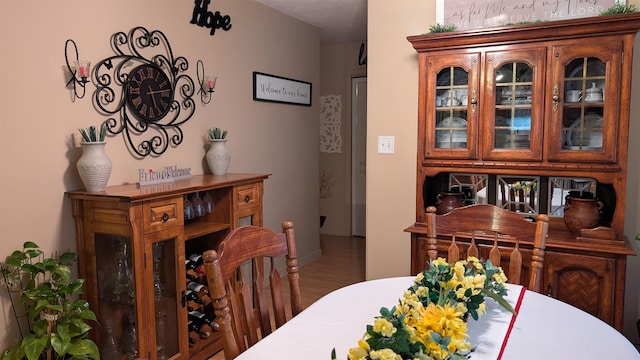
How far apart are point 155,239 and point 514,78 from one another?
203cm

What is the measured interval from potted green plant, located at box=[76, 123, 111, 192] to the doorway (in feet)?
12.3

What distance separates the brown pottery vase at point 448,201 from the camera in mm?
2816

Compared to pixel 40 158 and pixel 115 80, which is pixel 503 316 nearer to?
pixel 40 158

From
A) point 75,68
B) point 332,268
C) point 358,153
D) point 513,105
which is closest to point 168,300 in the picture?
point 75,68

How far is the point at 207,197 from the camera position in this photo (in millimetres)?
2951

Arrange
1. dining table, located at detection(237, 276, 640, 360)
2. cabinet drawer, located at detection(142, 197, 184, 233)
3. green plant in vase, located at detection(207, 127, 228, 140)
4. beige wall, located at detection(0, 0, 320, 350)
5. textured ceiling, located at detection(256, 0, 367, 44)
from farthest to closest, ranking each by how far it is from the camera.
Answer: textured ceiling, located at detection(256, 0, 367, 44)
green plant in vase, located at detection(207, 127, 228, 140)
cabinet drawer, located at detection(142, 197, 184, 233)
beige wall, located at detection(0, 0, 320, 350)
dining table, located at detection(237, 276, 640, 360)

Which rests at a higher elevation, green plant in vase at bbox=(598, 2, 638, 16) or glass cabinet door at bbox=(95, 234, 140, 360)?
green plant in vase at bbox=(598, 2, 638, 16)

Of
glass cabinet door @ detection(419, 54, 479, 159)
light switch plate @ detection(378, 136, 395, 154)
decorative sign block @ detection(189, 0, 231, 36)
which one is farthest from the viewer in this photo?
decorative sign block @ detection(189, 0, 231, 36)

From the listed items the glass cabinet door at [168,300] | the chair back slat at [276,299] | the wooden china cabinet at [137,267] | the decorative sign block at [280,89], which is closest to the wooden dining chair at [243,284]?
the chair back slat at [276,299]

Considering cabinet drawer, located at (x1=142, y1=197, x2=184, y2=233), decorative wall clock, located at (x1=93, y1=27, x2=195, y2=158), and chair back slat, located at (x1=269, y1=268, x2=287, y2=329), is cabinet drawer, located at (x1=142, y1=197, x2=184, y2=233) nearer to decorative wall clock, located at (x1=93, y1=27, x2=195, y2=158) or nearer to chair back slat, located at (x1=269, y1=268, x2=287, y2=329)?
decorative wall clock, located at (x1=93, y1=27, x2=195, y2=158)

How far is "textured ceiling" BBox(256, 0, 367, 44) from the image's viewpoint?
393 centimetres

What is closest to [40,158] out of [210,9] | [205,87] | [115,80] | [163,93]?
[115,80]

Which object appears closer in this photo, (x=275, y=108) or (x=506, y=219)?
(x=506, y=219)

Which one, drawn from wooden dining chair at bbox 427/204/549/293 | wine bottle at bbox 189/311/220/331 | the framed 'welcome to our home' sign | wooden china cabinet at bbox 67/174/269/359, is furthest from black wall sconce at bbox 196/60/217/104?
wooden dining chair at bbox 427/204/549/293
